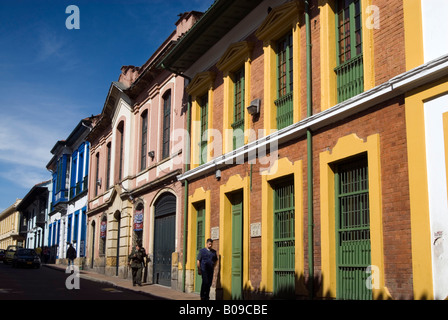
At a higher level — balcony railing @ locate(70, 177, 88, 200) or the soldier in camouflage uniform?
balcony railing @ locate(70, 177, 88, 200)

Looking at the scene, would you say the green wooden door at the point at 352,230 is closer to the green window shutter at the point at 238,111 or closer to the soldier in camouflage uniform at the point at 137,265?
the green window shutter at the point at 238,111

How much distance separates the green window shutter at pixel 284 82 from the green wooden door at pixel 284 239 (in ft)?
5.00

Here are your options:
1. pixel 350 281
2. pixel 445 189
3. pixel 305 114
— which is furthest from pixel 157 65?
pixel 445 189

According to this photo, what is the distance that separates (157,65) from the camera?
21.9 meters

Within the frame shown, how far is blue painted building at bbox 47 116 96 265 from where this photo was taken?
35.8 meters

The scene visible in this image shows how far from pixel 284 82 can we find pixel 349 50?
252 cm

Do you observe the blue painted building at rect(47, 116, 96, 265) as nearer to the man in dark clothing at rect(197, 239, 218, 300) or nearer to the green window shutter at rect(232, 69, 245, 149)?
the green window shutter at rect(232, 69, 245, 149)

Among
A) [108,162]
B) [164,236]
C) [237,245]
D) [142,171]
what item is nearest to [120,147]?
[108,162]

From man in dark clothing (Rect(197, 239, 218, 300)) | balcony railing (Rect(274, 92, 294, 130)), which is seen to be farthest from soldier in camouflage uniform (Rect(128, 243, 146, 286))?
balcony railing (Rect(274, 92, 294, 130))

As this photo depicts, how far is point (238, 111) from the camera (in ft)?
51.6

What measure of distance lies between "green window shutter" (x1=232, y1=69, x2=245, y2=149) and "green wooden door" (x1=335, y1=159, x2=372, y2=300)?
4.59m

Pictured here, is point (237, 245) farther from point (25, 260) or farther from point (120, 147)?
point (25, 260)

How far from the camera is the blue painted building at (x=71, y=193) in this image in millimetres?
35844
